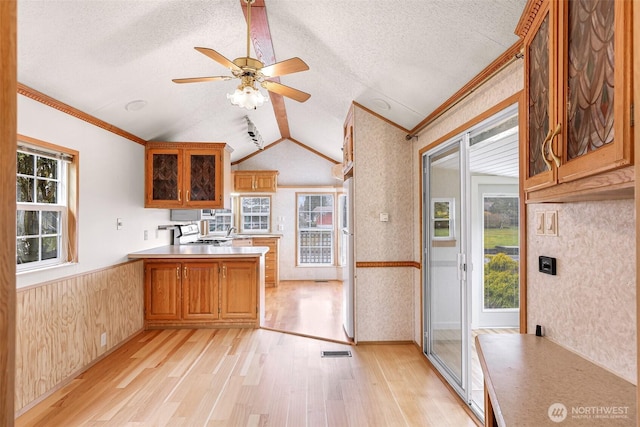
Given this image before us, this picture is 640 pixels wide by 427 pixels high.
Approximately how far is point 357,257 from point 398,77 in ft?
6.08

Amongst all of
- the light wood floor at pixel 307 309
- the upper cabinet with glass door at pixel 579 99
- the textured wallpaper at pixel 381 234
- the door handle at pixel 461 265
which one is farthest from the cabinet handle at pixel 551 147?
the light wood floor at pixel 307 309

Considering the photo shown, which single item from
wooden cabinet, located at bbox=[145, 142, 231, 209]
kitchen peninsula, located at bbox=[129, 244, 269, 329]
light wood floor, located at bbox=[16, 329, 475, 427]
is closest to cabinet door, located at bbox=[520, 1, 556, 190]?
light wood floor, located at bbox=[16, 329, 475, 427]

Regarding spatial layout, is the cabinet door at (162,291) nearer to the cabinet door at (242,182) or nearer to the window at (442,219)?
the window at (442,219)

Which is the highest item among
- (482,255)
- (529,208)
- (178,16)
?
(178,16)

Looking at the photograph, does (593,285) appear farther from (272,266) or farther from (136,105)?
(272,266)

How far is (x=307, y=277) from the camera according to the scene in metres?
7.62

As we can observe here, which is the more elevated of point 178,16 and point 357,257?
point 178,16

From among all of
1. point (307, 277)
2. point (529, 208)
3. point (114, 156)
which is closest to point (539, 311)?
point (529, 208)

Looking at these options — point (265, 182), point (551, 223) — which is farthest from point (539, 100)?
point (265, 182)

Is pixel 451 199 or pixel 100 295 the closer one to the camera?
pixel 451 199

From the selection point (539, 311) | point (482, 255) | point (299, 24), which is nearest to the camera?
point (539, 311)

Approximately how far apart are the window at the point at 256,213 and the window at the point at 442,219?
4912 mm

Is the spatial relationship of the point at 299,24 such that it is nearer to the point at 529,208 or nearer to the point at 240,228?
the point at 529,208

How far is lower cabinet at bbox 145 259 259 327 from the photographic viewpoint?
4.32 m
